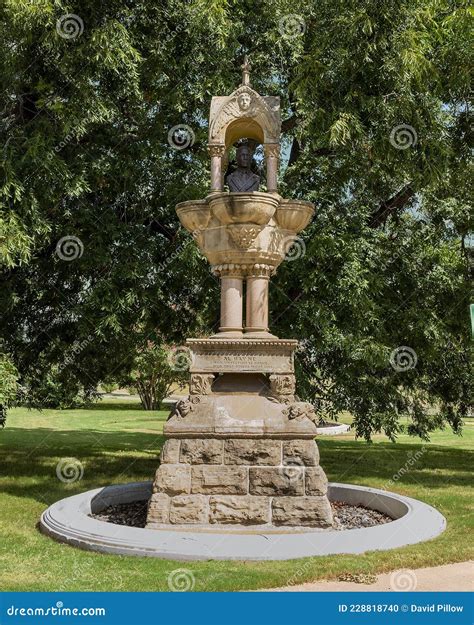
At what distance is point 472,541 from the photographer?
287 inches

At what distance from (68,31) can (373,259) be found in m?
7.24

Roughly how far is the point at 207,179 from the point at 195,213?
4061mm

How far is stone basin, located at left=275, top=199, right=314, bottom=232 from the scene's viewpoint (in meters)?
8.63

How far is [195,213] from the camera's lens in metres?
8.68

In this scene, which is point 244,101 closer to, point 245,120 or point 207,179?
point 245,120
